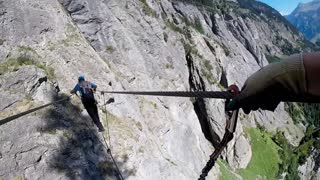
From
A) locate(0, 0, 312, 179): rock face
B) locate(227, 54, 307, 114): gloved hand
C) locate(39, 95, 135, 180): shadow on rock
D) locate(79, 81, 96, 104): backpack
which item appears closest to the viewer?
locate(227, 54, 307, 114): gloved hand

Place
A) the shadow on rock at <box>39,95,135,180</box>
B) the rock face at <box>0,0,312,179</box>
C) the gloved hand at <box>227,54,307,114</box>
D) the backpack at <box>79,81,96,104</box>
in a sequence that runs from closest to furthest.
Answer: the gloved hand at <box>227,54,307,114</box> → the shadow on rock at <box>39,95,135,180</box> → the rock face at <box>0,0,312,179</box> → the backpack at <box>79,81,96,104</box>

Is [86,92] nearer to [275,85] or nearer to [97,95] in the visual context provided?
[97,95]

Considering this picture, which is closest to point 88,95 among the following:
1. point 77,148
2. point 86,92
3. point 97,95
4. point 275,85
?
point 86,92

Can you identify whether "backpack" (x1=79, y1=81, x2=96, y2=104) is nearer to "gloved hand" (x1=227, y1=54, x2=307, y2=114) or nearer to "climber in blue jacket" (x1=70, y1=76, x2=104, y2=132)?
"climber in blue jacket" (x1=70, y1=76, x2=104, y2=132)

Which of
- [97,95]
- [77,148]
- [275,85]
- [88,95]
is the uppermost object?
[275,85]

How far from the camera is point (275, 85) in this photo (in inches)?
98.0

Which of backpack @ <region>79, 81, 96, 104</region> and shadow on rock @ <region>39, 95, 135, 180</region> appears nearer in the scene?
shadow on rock @ <region>39, 95, 135, 180</region>

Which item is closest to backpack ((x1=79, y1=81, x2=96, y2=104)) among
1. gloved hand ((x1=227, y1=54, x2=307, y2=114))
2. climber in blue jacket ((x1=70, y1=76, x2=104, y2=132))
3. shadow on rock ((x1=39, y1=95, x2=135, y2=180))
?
climber in blue jacket ((x1=70, y1=76, x2=104, y2=132))

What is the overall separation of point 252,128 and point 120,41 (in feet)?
161

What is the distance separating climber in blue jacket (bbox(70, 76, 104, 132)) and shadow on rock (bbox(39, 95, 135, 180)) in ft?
1.73

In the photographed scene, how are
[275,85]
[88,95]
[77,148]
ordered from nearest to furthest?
[275,85], [77,148], [88,95]

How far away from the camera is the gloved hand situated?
230cm

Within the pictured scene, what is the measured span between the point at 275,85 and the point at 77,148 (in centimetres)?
1501

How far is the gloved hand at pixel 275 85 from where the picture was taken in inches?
90.5
